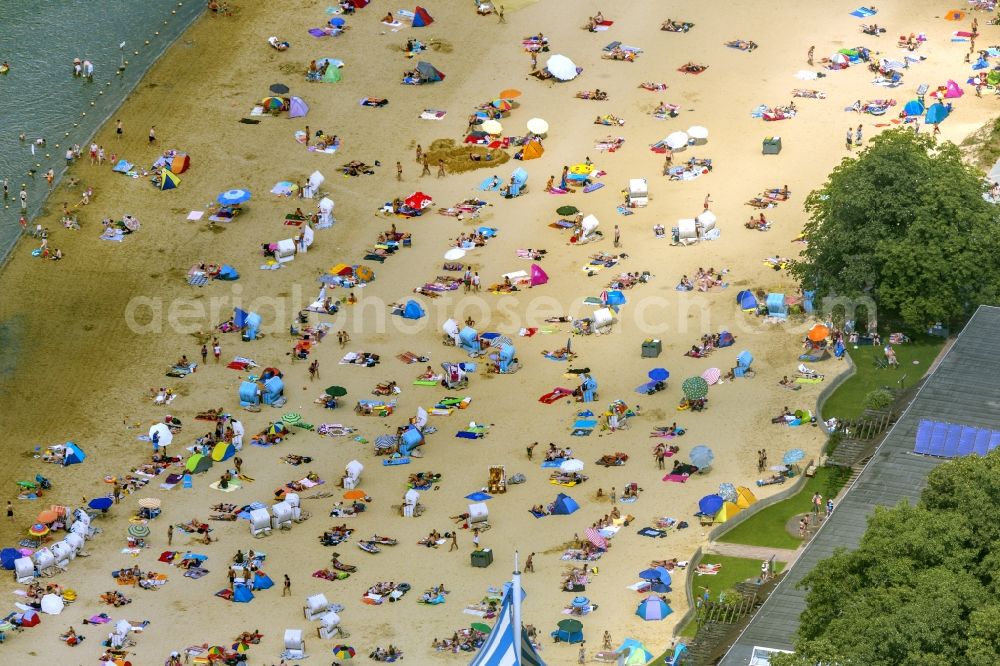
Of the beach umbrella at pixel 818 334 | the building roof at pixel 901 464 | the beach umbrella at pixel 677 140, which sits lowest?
the beach umbrella at pixel 818 334

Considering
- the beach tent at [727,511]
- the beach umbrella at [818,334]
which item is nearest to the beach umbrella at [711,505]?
the beach tent at [727,511]

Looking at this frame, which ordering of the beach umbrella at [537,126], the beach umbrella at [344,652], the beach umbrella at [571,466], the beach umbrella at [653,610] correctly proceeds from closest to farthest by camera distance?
1. the beach umbrella at [344,652]
2. the beach umbrella at [653,610]
3. the beach umbrella at [571,466]
4. the beach umbrella at [537,126]

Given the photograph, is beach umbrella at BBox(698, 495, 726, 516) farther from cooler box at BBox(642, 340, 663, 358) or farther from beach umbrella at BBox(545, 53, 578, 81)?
beach umbrella at BBox(545, 53, 578, 81)

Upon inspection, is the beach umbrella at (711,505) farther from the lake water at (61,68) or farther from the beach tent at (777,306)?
the lake water at (61,68)

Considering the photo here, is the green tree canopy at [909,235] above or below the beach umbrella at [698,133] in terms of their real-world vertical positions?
above

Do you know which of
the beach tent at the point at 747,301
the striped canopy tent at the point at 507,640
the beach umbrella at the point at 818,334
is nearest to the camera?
the striped canopy tent at the point at 507,640

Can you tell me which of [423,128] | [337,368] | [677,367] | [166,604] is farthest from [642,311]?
[166,604]

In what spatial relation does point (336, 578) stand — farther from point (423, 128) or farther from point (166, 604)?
point (423, 128)

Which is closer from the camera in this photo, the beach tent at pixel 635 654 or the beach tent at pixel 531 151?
the beach tent at pixel 635 654
